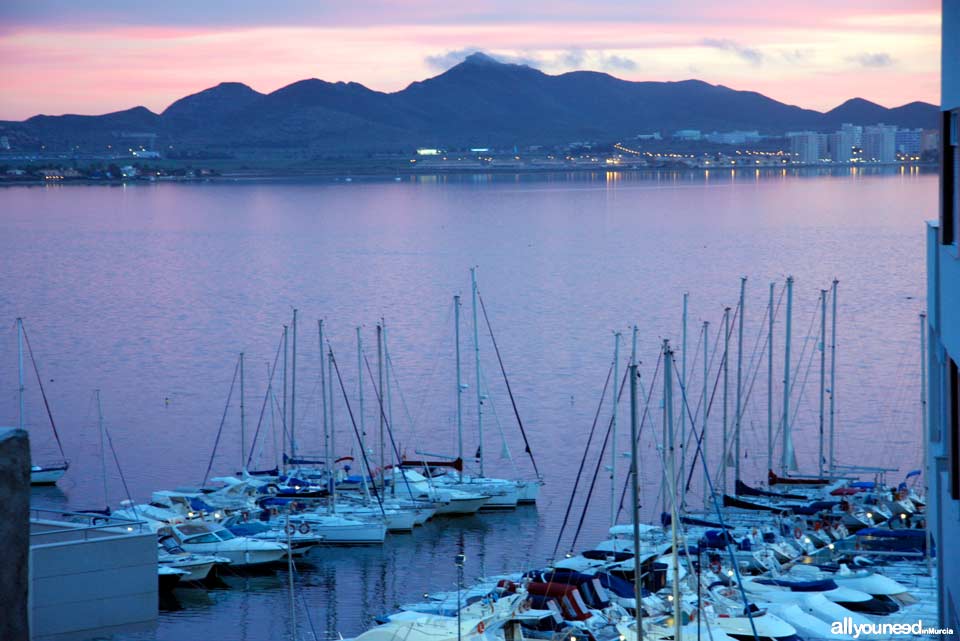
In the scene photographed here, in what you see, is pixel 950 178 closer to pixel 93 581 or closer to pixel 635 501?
pixel 93 581

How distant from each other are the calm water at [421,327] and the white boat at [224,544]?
0.25 m

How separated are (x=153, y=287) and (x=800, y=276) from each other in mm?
25030

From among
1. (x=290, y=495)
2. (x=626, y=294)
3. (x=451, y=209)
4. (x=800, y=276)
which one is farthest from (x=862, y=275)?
(x=451, y=209)

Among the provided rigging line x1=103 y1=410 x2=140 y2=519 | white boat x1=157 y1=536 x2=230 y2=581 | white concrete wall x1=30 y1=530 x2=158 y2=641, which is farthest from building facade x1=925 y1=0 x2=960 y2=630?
rigging line x1=103 y1=410 x2=140 y2=519

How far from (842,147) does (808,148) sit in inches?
201

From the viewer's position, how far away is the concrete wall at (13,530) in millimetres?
1817

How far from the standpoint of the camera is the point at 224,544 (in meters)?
15.0

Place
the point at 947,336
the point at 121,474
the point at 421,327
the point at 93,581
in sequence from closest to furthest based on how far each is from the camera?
the point at 93,581 < the point at 947,336 < the point at 121,474 < the point at 421,327

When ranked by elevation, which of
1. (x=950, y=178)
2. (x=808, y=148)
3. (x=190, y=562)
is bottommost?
(x=190, y=562)

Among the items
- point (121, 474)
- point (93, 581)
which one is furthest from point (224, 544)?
point (93, 581)

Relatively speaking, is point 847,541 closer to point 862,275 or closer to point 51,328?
point 51,328

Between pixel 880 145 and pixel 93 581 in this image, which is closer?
pixel 93 581

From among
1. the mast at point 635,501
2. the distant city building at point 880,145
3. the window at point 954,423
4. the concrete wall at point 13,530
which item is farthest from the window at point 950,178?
the distant city building at point 880,145

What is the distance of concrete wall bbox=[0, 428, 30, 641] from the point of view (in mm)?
1817
